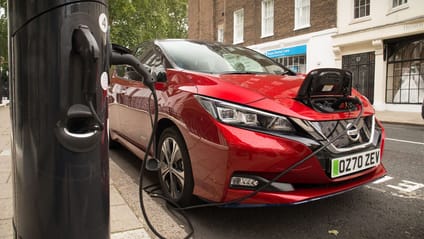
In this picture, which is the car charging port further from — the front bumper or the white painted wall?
the white painted wall

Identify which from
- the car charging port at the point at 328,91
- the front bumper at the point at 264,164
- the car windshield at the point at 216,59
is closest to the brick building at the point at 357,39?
the car windshield at the point at 216,59

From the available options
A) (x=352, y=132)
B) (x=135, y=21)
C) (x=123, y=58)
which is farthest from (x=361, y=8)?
(x=123, y=58)

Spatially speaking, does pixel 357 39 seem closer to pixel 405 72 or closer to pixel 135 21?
pixel 405 72

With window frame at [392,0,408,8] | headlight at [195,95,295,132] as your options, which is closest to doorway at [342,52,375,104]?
window frame at [392,0,408,8]

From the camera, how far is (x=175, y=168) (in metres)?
2.96

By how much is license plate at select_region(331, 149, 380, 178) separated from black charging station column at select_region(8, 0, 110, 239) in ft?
5.35

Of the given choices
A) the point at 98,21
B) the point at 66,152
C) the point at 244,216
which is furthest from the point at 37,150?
the point at 244,216

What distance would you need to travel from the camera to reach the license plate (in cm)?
243

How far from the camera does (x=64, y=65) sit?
3.94 feet

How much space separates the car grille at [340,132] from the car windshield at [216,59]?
41.7 inches

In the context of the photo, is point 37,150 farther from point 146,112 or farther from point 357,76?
point 357,76

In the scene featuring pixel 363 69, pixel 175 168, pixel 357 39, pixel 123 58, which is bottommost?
pixel 175 168

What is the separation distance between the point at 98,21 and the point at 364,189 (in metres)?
3.18

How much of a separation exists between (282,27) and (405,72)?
23.0ft
